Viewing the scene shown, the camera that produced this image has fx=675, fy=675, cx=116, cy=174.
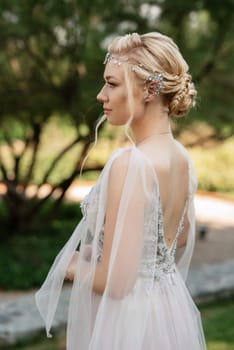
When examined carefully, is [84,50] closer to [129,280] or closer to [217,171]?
[129,280]

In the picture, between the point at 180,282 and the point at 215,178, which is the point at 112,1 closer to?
the point at 180,282

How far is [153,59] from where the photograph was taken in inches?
70.5

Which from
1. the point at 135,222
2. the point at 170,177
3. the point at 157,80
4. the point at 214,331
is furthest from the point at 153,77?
the point at 214,331

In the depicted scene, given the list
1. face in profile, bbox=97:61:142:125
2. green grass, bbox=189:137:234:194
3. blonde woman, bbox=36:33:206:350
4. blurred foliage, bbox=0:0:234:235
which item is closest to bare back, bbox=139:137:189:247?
blonde woman, bbox=36:33:206:350

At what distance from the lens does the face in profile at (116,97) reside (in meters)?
1.80

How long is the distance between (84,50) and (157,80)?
445 centimetres

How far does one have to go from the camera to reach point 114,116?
1.84 metres

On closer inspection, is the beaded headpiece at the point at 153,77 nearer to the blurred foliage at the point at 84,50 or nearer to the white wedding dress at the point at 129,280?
the white wedding dress at the point at 129,280

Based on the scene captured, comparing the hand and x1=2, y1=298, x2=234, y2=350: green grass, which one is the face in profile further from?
x1=2, y1=298, x2=234, y2=350: green grass

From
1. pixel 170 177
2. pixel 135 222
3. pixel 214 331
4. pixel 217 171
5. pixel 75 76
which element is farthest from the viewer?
pixel 217 171

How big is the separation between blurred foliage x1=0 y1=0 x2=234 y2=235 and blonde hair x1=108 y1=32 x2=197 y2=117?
3.97m

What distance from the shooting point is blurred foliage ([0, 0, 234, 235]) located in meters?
5.93

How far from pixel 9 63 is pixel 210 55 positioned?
1927 millimetres

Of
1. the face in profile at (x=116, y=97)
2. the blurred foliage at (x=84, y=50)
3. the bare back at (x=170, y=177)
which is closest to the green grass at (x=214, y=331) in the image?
the blurred foliage at (x=84, y=50)
